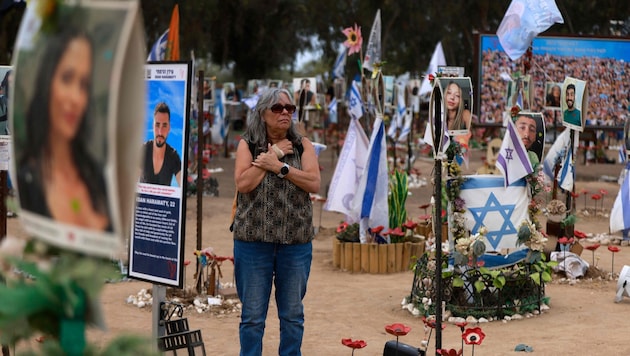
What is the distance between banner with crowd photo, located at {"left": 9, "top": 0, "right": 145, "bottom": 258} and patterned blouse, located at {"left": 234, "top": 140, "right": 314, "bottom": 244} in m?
3.13

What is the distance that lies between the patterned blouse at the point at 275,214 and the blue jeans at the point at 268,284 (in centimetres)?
7

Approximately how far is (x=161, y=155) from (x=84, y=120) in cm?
309

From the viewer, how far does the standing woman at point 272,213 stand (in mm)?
5039

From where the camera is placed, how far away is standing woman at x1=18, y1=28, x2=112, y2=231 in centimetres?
183

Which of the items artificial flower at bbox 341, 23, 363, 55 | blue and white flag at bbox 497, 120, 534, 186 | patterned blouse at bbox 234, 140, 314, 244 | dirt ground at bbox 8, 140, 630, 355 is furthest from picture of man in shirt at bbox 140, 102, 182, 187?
artificial flower at bbox 341, 23, 363, 55

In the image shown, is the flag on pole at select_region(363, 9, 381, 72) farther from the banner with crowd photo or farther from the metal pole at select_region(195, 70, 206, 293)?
the banner with crowd photo

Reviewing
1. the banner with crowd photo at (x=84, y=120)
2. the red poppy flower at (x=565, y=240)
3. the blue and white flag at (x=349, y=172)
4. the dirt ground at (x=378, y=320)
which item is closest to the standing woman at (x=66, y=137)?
the banner with crowd photo at (x=84, y=120)

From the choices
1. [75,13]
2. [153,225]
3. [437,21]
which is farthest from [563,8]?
[75,13]

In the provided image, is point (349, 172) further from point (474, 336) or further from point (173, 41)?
point (474, 336)

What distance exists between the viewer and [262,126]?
5188mm

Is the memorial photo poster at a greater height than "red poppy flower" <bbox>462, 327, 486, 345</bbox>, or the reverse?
the memorial photo poster

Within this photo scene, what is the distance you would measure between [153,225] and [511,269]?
401cm

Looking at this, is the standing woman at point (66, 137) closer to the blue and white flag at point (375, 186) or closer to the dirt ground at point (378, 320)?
the dirt ground at point (378, 320)

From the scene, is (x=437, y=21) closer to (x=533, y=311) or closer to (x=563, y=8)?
(x=563, y=8)
